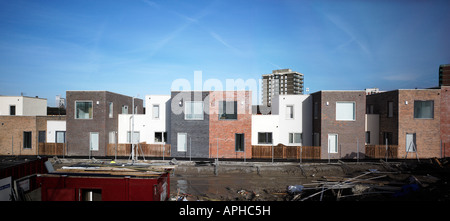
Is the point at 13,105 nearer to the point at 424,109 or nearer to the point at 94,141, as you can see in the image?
the point at 94,141

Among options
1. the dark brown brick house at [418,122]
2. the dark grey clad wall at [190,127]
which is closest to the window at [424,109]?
the dark brown brick house at [418,122]

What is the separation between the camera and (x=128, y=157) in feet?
77.6

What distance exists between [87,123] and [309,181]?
70.2ft

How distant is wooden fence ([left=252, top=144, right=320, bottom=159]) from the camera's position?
2319cm

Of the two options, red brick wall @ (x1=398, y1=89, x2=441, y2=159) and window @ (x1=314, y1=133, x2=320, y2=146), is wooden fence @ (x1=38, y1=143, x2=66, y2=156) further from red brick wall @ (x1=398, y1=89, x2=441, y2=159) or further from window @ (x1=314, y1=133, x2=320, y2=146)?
red brick wall @ (x1=398, y1=89, x2=441, y2=159)

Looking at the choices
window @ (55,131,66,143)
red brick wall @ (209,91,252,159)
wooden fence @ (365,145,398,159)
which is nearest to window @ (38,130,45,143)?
window @ (55,131,66,143)

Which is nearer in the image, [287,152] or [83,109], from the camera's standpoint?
[287,152]

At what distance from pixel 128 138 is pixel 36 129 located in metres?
9.40

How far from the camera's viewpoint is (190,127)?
23547 mm

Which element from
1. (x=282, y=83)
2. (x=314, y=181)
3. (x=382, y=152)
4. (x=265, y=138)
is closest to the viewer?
(x=314, y=181)

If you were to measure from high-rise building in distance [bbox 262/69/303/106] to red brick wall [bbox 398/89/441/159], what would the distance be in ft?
222

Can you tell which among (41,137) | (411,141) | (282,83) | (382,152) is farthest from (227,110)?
(282,83)

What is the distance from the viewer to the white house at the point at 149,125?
1028 inches
